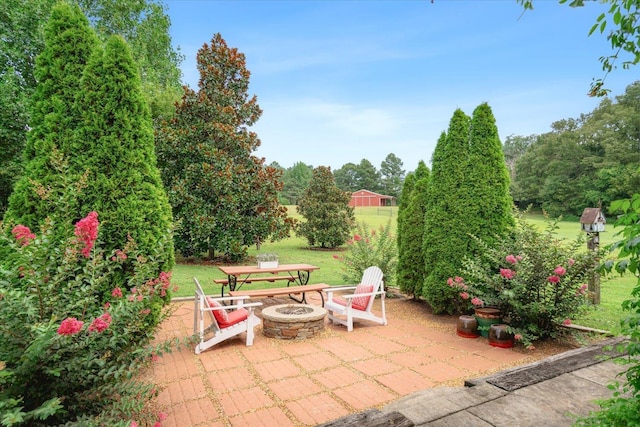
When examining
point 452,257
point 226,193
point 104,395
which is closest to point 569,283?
point 452,257

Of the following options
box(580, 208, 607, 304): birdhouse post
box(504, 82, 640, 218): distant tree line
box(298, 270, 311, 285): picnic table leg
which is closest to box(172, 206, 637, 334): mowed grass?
box(580, 208, 607, 304): birdhouse post

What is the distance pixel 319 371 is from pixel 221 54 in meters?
11.8

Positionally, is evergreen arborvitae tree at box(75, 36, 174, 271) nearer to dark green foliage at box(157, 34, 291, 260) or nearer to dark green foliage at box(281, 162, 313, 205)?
dark green foliage at box(157, 34, 291, 260)

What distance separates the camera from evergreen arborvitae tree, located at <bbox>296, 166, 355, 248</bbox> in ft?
55.2

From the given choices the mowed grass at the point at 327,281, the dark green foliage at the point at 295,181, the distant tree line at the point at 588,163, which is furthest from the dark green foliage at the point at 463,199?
the dark green foliage at the point at 295,181

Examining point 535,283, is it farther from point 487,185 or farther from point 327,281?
point 327,281

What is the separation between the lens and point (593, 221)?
6.16 meters

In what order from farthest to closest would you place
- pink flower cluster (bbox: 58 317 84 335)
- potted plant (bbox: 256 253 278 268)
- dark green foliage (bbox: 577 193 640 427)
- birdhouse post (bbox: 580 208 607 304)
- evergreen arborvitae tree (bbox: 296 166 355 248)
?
evergreen arborvitae tree (bbox: 296 166 355 248) < potted plant (bbox: 256 253 278 268) < birdhouse post (bbox: 580 208 607 304) < pink flower cluster (bbox: 58 317 84 335) < dark green foliage (bbox: 577 193 640 427)

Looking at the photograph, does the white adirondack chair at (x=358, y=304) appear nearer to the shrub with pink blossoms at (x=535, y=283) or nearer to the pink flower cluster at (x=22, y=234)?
the shrub with pink blossoms at (x=535, y=283)

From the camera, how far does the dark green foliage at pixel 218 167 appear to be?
11.5 m

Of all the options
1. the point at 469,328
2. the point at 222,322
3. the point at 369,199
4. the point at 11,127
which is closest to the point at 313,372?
the point at 222,322

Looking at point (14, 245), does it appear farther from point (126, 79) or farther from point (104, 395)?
point (126, 79)

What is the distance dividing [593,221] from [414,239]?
315 cm

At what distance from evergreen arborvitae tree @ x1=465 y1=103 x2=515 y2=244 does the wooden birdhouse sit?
1630 mm
